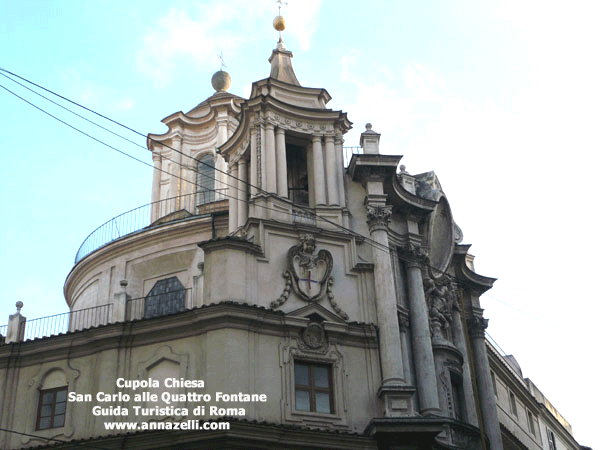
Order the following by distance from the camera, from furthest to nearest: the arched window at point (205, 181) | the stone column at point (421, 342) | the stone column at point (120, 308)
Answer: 1. the arched window at point (205, 181)
2. the stone column at point (120, 308)
3. the stone column at point (421, 342)

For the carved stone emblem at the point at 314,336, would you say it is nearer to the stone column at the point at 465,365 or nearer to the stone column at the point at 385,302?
the stone column at the point at 385,302

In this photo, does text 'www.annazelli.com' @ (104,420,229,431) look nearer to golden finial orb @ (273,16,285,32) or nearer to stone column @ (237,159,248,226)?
stone column @ (237,159,248,226)

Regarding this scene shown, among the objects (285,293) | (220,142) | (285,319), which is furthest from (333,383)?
(220,142)

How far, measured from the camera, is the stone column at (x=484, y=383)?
97.3ft

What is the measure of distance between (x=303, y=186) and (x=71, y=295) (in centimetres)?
1066

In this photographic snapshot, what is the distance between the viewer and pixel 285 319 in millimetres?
24922

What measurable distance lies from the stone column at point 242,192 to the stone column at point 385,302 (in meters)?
4.21

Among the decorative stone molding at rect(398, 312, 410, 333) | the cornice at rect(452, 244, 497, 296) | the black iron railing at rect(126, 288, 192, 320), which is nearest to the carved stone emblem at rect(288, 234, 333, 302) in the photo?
the decorative stone molding at rect(398, 312, 410, 333)

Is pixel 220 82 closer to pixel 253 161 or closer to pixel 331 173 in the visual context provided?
pixel 253 161

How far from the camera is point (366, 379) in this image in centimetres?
2512

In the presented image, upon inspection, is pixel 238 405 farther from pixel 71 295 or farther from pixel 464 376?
pixel 71 295

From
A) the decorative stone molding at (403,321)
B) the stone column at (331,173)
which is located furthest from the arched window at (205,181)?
the decorative stone molding at (403,321)

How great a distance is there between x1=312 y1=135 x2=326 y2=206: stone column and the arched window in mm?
8241

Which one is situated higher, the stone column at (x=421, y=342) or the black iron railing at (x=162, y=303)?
the black iron railing at (x=162, y=303)
